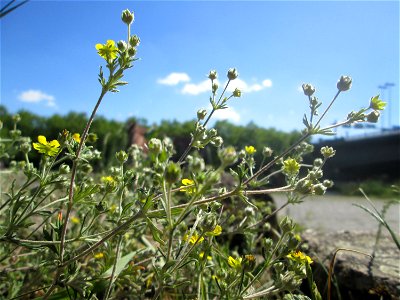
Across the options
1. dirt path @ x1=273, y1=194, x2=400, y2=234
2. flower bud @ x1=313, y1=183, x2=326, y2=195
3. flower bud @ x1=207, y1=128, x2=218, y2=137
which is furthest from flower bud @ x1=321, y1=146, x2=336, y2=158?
dirt path @ x1=273, y1=194, x2=400, y2=234

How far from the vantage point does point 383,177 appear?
18734mm

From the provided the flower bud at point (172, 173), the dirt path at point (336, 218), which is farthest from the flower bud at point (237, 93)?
the dirt path at point (336, 218)

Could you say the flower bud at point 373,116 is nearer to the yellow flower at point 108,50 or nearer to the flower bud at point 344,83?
the flower bud at point 344,83

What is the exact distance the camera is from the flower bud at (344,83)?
1.42 m

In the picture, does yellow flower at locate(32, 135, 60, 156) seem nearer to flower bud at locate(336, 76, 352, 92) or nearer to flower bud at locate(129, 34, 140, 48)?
flower bud at locate(129, 34, 140, 48)

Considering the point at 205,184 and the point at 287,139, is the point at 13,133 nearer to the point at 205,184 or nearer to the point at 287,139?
the point at 205,184

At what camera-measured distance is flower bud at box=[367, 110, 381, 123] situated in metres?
1.40

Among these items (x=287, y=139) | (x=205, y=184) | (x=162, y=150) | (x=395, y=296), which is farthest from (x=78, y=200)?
(x=287, y=139)

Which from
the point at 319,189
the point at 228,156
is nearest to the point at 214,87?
the point at 319,189

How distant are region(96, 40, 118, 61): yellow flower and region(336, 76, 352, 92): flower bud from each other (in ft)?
2.88

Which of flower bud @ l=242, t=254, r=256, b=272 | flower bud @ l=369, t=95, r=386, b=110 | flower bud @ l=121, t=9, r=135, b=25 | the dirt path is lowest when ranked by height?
the dirt path

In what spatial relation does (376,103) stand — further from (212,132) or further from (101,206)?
(101,206)

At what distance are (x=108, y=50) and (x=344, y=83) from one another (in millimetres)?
916

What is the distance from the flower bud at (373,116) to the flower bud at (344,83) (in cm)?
13
